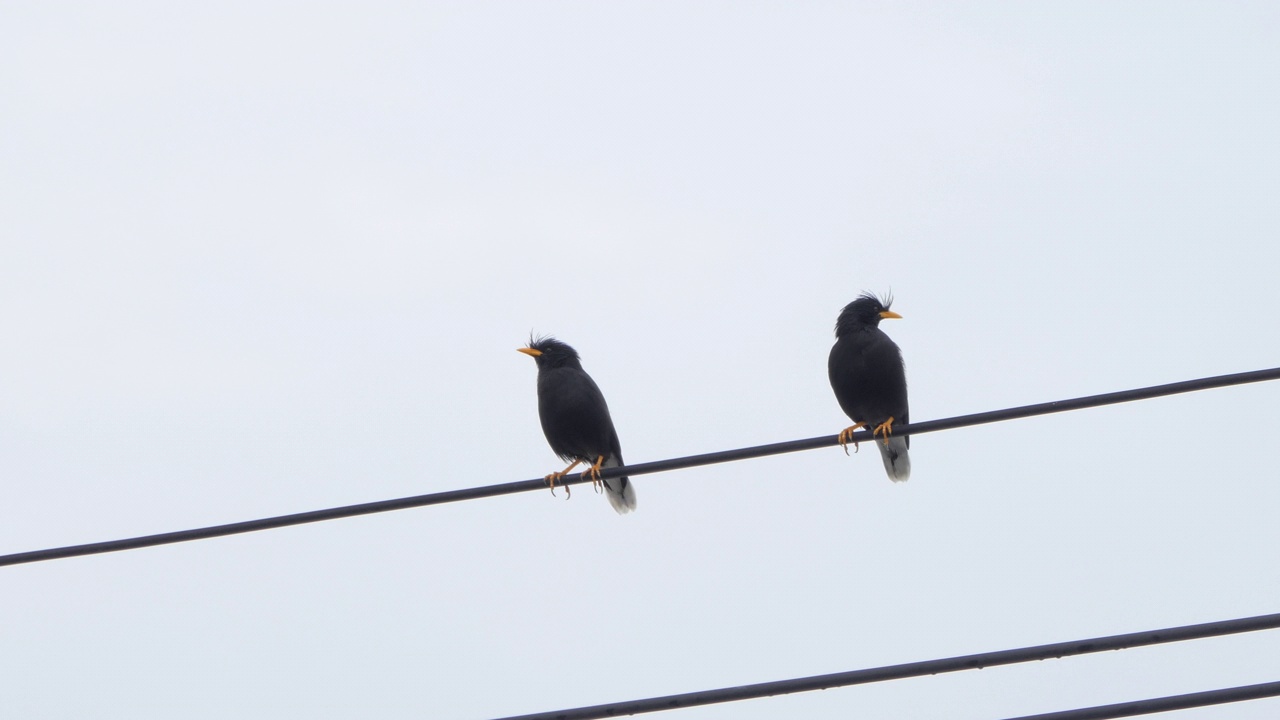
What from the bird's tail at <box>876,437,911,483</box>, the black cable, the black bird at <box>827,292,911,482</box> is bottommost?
the black cable

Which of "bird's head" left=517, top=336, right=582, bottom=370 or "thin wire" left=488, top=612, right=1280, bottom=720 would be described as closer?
"thin wire" left=488, top=612, right=1280, bottom=720

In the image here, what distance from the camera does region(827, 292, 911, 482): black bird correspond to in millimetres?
8297

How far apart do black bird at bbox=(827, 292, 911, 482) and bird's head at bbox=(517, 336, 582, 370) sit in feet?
5.81

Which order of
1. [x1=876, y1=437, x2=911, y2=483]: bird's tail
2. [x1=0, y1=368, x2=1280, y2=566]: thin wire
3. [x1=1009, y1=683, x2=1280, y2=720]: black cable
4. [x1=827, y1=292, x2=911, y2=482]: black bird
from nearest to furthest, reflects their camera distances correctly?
[x1=1009, y1=683, x2=1280, y2=720]: black cable < [x1=0, y1=368, x2=1280, y2=566]: thin wire < [x1=827, y1=292, x2=911, y2=482]: black bird < [x1=876, y1=437, x2=911, y2=483]: bird's tail

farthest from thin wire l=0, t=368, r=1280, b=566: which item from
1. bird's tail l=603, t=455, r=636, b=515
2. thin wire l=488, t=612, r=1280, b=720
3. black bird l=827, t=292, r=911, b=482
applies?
bird's tail l=603, t=455, r=636, b=515

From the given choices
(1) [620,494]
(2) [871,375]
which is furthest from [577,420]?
(2) [871,375]

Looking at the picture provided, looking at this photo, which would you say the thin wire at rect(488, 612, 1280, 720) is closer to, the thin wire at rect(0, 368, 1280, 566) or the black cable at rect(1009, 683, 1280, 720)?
the black cable at rect(1009, 683, 1280, 720)

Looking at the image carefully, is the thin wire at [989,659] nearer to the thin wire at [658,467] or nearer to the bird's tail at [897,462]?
the thin wire at [658,467]

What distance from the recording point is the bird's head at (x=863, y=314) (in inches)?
340

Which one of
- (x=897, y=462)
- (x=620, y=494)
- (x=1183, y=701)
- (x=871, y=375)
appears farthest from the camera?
(x=620, y=494)

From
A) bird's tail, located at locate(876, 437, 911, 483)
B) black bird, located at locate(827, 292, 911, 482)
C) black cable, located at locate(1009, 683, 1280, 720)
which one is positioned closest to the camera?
black cable, located at locate(1009, 683, 1280, 720)

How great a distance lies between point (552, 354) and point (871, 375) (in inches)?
87.8

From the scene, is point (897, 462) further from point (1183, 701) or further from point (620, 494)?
point (1183, 701)

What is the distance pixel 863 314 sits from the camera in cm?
867
